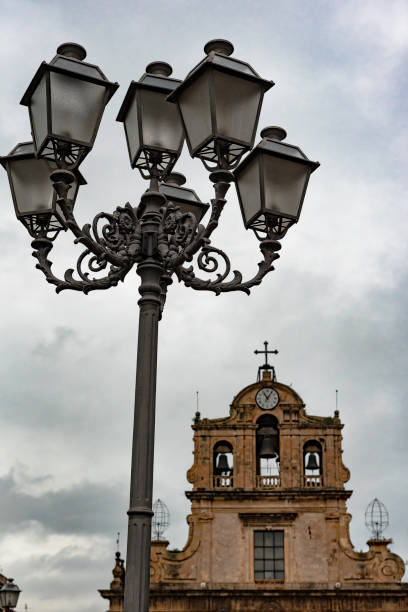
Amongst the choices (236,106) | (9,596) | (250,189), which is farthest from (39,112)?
(9,596)

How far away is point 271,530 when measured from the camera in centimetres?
3253

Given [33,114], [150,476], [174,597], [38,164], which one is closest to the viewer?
[150,476]

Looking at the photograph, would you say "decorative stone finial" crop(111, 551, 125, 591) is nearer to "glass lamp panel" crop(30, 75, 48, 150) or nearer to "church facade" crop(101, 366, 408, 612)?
"church facade" crop(101, 366, 408, 612)

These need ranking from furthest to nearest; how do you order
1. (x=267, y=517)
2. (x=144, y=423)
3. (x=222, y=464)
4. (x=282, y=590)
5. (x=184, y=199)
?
(x=222, y=464), (x=267, y=517), (x=282, y=590), (x=184, y=199), (x=144, y=423)

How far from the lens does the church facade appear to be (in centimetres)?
3131

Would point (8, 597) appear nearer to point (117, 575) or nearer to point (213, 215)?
point (213, 215)

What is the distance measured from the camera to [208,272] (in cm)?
684

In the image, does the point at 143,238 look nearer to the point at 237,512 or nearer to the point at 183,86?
the point at 183,86

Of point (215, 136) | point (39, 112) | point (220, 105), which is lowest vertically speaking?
point (215, 136)

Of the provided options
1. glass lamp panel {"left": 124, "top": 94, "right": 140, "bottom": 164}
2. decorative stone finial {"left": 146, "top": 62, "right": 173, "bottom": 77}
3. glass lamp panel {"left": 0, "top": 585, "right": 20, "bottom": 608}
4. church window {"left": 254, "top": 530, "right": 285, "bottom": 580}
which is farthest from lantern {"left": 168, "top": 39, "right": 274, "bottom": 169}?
church window {"left": 254, "top": 530, "right": 285, "bottom": 580}

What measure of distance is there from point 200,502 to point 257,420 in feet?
11.5

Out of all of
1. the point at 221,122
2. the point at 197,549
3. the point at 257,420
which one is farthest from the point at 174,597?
the point at 221,122

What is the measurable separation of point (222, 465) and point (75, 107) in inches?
1095

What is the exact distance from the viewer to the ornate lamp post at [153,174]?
6234 mm
